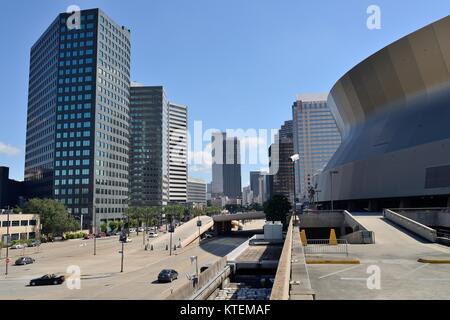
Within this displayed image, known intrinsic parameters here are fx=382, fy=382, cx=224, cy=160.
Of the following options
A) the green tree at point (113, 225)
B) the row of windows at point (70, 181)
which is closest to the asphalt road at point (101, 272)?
the green tree at point (113, 225)

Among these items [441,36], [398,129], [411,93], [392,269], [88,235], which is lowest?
[88,235]

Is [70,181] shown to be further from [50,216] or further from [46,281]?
[46,281]

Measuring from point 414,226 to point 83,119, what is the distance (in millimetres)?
110763

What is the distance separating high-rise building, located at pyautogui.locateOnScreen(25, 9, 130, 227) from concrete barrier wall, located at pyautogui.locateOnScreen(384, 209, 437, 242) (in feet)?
321

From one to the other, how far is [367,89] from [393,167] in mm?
19133

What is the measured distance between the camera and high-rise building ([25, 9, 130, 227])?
123 meters

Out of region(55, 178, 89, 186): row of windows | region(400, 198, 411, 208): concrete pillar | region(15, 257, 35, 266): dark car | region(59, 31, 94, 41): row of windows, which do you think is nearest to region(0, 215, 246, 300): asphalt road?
region(15, 257, 35, 266): dark car

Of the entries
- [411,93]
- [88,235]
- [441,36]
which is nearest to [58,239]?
[88,235]

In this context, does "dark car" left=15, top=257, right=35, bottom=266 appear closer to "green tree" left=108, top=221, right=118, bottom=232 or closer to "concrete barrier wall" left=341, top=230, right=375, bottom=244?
"concrete barrier wall" left=341, top=230, right=375, bottom=244

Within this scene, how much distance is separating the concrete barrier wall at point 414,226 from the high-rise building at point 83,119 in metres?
97.8

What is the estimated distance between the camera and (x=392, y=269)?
1809 cm

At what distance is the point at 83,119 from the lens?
124 m

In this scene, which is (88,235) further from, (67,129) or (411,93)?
(411,93)

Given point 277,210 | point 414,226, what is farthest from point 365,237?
point 277,210
